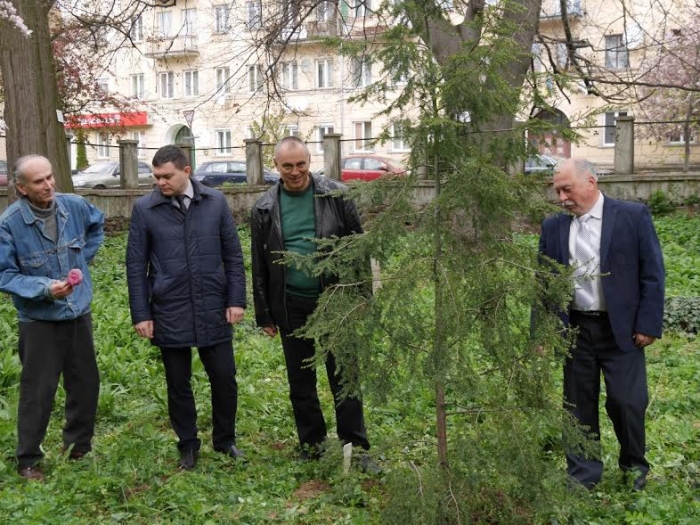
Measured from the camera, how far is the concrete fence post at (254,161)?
19656 millimetres

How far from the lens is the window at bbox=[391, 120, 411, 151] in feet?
13.5

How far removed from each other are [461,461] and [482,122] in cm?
163

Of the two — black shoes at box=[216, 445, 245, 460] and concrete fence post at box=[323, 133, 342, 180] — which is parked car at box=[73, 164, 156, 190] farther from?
black shoes at box=[216, 445, 245, 460]

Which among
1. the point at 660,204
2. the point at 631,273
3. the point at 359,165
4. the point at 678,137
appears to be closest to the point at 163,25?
the point at 359,165

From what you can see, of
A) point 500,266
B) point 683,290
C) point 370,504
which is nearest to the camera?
point 500,266

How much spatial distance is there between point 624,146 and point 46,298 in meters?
15.4

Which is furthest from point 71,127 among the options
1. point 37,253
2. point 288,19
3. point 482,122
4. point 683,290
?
point 482,122

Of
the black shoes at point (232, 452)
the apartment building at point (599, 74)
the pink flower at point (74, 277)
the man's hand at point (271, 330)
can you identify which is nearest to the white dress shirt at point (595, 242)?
the apartment building at point (599, 74)

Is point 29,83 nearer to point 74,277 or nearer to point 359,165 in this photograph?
point 74,277

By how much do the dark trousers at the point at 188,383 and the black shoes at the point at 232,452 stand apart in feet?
0.60

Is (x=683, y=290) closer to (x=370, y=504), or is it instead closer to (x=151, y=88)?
(x=370, y=504)

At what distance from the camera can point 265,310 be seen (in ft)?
17.8

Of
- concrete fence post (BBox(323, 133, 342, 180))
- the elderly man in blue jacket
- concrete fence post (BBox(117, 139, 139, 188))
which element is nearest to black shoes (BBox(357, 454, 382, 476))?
the elderly man in blue jacket

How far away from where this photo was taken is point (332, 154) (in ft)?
64.3
